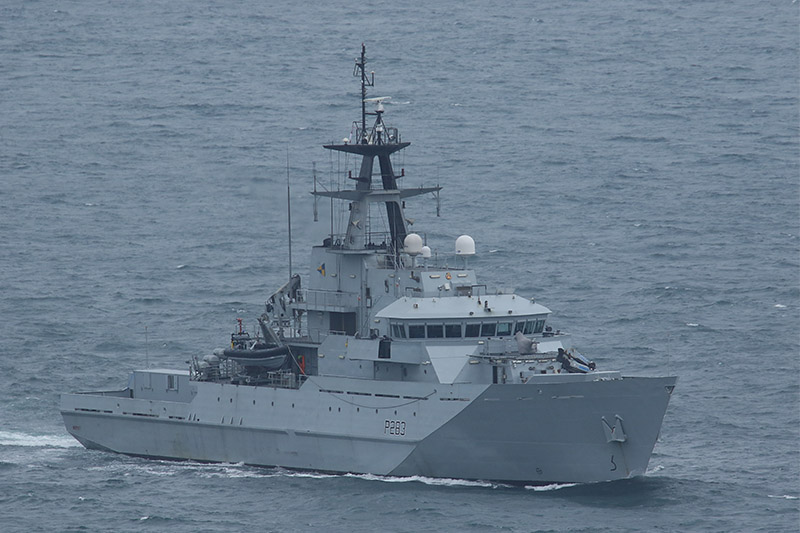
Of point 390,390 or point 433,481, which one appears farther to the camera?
point 390,390

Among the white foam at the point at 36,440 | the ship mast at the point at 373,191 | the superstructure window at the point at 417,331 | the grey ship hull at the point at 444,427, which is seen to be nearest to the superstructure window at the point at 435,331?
the superstructure window at the point at 417,331

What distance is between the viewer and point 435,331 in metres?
45.1

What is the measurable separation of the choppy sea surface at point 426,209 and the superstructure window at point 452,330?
13.5 ft

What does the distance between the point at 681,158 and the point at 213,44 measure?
37.7m

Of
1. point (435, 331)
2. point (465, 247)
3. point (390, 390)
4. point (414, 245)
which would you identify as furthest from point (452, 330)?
point (414, 245)

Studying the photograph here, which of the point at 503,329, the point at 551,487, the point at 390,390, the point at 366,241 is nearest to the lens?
the point at 551,487

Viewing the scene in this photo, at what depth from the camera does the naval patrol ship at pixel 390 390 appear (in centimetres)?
4322

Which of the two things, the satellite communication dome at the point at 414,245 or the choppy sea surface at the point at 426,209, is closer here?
the choppy sea surface at the point at 426,209

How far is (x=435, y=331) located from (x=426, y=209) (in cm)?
3008

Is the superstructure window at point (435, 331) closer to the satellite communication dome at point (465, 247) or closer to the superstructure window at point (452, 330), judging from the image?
the superstructure window at point (452, 330)

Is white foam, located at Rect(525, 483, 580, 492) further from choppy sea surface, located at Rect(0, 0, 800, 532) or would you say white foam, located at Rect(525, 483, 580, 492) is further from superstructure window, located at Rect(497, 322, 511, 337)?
superstructure window, located at Rect(497, 322, 511, 337)

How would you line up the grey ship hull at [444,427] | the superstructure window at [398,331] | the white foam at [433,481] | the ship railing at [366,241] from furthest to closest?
the ship railing at [366,241], the superstructure window at [398,331], the white foam at [433,481], the grey ship hull at [444,427]

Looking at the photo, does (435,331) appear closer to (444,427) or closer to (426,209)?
(444,427)

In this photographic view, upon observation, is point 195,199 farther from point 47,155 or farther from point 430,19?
point 430,19
